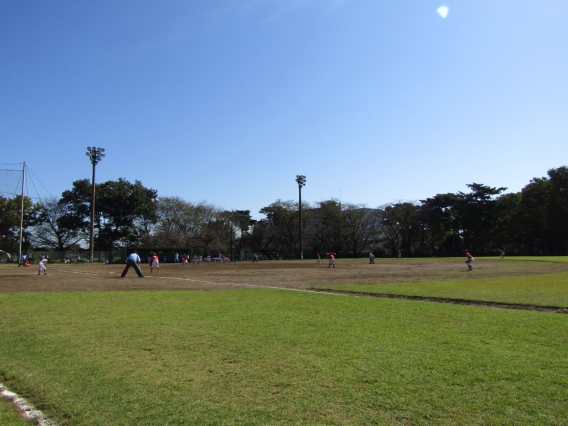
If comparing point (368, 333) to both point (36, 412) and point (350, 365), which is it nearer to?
point (350, 365)

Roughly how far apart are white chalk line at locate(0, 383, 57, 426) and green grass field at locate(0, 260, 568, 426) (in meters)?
0.08

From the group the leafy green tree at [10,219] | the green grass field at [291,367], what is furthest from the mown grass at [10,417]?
the leafy green tree at [10,219]

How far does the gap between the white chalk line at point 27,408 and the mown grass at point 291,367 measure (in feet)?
0.37

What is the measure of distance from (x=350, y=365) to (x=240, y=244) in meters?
89.5

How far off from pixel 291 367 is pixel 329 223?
81389 millimetres

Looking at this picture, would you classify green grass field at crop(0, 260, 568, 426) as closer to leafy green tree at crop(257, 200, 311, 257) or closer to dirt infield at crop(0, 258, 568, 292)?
dirt infield at crop(0, 258, 568, 292)

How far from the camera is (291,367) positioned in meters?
5.47

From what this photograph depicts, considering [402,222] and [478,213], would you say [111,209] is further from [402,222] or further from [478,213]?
[478,213]

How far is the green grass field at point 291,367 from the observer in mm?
4094

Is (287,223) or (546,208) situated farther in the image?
(287,223)

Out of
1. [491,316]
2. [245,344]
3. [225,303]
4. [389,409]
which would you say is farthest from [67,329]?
[491,316]

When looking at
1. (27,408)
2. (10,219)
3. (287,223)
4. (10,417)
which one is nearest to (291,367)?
(27,408)

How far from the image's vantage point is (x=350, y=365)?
5.52m

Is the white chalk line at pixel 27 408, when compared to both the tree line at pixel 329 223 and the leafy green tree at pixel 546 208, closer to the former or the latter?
Answer: the tree line at pixel 329 223
